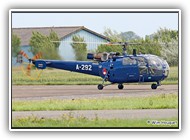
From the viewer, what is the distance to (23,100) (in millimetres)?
15531

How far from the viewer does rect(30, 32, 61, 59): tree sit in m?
15.7

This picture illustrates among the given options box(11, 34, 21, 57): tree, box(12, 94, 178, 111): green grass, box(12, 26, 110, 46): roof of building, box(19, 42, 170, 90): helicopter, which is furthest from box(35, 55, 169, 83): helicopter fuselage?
box(11, 34, 21, 57): tree

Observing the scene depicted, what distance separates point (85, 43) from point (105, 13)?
1.08 meters

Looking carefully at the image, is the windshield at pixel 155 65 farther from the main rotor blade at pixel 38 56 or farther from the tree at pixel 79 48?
the main rotor blade at pixel 38 56

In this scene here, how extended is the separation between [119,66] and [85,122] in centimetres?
372

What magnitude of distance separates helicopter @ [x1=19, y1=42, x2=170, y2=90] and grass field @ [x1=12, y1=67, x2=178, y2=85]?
13cm

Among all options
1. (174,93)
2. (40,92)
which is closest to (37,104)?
(40,92)

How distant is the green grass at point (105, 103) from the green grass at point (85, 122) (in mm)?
494

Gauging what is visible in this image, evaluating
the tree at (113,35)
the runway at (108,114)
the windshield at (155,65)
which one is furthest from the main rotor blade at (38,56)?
the windshield at (155,65)

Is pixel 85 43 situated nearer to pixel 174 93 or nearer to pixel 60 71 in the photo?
pixel 60 71

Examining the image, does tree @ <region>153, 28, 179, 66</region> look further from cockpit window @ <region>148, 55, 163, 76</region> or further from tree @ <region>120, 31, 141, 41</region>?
cockpit window @ <region>148, 55, 163, 76</region>

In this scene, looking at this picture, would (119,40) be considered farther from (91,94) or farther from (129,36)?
(91,94)

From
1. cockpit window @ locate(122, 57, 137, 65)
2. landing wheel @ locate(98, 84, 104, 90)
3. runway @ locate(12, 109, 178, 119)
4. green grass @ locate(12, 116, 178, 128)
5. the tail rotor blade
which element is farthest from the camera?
cockpit window @ locate(122, 57, 137, 65)

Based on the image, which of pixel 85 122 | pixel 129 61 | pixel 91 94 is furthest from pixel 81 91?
pixel 129 61
